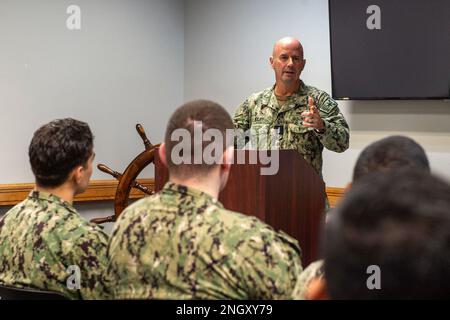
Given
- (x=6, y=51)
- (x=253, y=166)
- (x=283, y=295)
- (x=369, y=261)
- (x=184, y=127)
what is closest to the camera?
(x=369, y=261)

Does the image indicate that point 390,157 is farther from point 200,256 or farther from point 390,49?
point 390,49

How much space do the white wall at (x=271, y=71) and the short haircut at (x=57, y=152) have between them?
2352 mm

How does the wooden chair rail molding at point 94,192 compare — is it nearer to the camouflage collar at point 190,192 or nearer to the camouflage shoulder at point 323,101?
the camouflage shoulder at point 323,101

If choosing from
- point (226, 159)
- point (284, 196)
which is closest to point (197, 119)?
point (226, 159)

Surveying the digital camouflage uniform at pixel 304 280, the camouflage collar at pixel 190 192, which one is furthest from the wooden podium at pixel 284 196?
the digital camouflage uniform at pixel 304 280

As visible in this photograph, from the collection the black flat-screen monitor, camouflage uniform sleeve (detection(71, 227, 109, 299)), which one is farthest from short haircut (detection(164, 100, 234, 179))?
the black flat-screen monitor

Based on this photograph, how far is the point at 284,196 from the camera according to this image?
9.00 feet

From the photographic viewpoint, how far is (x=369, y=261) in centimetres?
67

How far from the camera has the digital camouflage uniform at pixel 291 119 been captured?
347cm

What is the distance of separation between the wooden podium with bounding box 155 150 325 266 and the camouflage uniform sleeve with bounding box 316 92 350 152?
19.1 inches

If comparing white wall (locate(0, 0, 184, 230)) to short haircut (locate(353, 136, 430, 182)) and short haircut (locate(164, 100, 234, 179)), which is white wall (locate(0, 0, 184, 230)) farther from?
short haircut (locate(353, 136, 430, 182))
